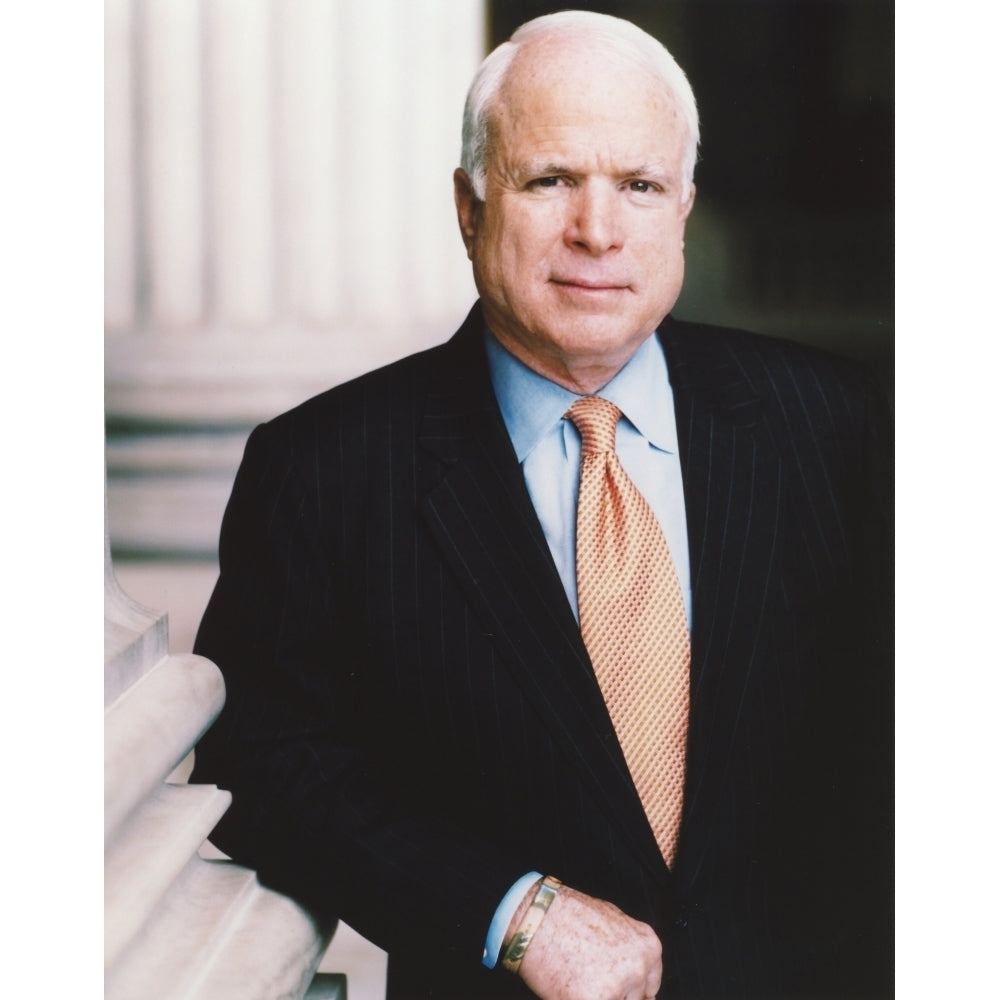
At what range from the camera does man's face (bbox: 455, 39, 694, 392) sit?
1.54m

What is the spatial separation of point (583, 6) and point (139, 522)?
0.90 meters

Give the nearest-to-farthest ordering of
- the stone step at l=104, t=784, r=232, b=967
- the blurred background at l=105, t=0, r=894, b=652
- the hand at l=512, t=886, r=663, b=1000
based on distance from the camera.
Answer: the stone step at l=104, t=784, r=232, b=967 → the hand at l=512, t=886, r=663, b=1000 → the blurred background at l=105, t=0, r=894, b=652

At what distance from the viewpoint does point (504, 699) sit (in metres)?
1.58

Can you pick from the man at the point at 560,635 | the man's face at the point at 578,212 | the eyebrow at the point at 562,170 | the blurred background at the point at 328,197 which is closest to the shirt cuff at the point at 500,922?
the man at the point at 560,635

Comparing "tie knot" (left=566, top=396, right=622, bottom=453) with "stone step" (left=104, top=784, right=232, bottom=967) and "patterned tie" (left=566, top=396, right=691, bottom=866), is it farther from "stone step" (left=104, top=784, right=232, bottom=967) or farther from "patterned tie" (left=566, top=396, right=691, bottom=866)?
"stone step" (left=104, top=784, right=232, bottom=967)

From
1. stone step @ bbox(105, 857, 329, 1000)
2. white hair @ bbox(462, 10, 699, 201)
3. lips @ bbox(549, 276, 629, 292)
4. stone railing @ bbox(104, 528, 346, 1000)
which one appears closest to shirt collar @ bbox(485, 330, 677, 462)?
lips @ bbox(549, 276, 629, 292)

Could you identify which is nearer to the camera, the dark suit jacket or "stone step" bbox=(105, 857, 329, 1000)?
"stone step" bbox=(105, 857, 329, 1000)

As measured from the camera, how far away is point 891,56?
157 cm

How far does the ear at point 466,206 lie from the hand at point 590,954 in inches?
34.1

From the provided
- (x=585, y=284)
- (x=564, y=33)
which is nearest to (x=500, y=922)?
(x=585, y=284)

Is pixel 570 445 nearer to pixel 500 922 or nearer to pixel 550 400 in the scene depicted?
pixel 550 400

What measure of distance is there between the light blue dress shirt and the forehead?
0.28 metres

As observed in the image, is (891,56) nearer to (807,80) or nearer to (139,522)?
(807,80)

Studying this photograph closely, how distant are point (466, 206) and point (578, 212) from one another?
0.18m
